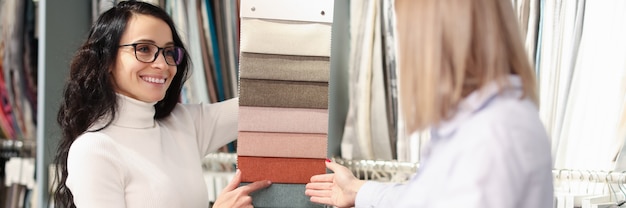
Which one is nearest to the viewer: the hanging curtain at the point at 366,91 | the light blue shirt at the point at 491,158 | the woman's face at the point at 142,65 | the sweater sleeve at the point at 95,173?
the light blue shirt at the point at 491,158

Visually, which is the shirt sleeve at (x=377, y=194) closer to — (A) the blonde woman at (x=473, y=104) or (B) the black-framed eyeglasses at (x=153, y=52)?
(A) the blonde woman at (x=473, y=104)

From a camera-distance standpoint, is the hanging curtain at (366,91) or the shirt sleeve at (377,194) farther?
the hanging curtain at (366,91)

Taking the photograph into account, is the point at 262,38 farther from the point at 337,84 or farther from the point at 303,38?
the point at 337,84

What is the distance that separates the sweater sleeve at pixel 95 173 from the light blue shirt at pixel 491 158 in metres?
0.72

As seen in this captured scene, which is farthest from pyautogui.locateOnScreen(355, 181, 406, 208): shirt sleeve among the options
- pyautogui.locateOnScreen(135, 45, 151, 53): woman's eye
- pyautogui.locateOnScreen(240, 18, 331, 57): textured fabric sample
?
pyautogui.locateOnScreen(135, 45, 151, 53): woman's eye

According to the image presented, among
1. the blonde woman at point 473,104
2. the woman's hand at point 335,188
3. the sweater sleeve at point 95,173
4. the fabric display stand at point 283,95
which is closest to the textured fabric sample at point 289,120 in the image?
the fabric display stand at point 283,95

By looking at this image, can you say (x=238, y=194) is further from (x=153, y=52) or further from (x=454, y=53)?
(x=454, y=53)

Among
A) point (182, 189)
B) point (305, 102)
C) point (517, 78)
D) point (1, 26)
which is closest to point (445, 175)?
point (517, 78)

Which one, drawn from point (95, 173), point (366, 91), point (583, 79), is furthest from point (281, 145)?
point (583, 79)

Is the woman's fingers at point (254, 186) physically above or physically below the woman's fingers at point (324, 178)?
below

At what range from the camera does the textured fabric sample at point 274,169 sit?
55.3 inches

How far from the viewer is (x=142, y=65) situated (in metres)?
1.45

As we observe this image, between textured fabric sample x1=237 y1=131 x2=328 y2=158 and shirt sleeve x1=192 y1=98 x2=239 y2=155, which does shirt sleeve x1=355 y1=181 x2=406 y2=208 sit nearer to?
textured fabric sample x1=237 y1=131 x2=328 y2=158

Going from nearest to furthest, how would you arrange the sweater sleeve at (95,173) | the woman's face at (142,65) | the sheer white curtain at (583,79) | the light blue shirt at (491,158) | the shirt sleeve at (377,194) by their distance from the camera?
1. the light blue shirt at (491,158)
2. the shirt sleeve at (377,194)
3. the sweater sleeve at (95,173)
4. the woman's face at (142,65)
5. the sheer white curtain at (583,79)
